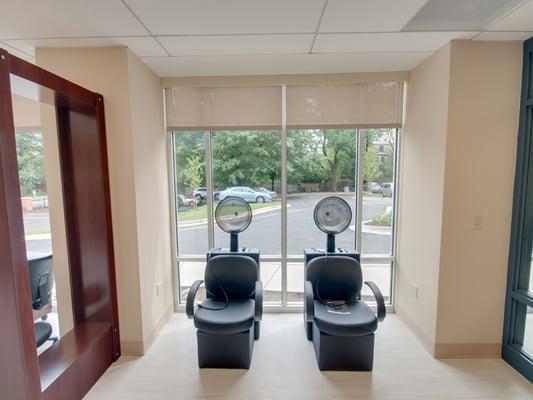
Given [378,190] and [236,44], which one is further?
[378,190]

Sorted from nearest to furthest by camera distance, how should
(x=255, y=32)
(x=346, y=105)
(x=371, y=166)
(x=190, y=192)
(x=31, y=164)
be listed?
(x=255, y=32) < (x=31, y=164) < (x=346, y=105) < (x=371, y=166) < (x=190, y=192)

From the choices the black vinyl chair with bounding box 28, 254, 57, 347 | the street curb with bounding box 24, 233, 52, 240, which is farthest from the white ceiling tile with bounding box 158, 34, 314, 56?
the street curb with bounding box 24, 233, 52, 240

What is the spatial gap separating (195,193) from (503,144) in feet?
9.40

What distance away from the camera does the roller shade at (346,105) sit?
2.86 m

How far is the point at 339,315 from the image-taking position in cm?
228

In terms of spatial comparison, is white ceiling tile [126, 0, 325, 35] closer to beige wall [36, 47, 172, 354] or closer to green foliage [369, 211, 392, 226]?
beige wall [36, 47, 172, 354]

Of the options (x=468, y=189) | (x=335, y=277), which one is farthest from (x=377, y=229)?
(x=468, y=189)

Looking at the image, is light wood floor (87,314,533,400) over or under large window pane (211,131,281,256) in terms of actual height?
under

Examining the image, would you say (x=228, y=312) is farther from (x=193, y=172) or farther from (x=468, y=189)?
(x=468, y=189)

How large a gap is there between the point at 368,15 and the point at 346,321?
218 cm

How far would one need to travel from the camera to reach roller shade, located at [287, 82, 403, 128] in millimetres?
2861

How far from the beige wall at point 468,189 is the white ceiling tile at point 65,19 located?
2.38m

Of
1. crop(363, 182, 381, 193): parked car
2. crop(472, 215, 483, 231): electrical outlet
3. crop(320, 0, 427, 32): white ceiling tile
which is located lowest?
crop(472, 215, 483, 231): electrical outlet

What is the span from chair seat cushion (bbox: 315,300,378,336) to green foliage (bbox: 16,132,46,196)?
2.91 m
